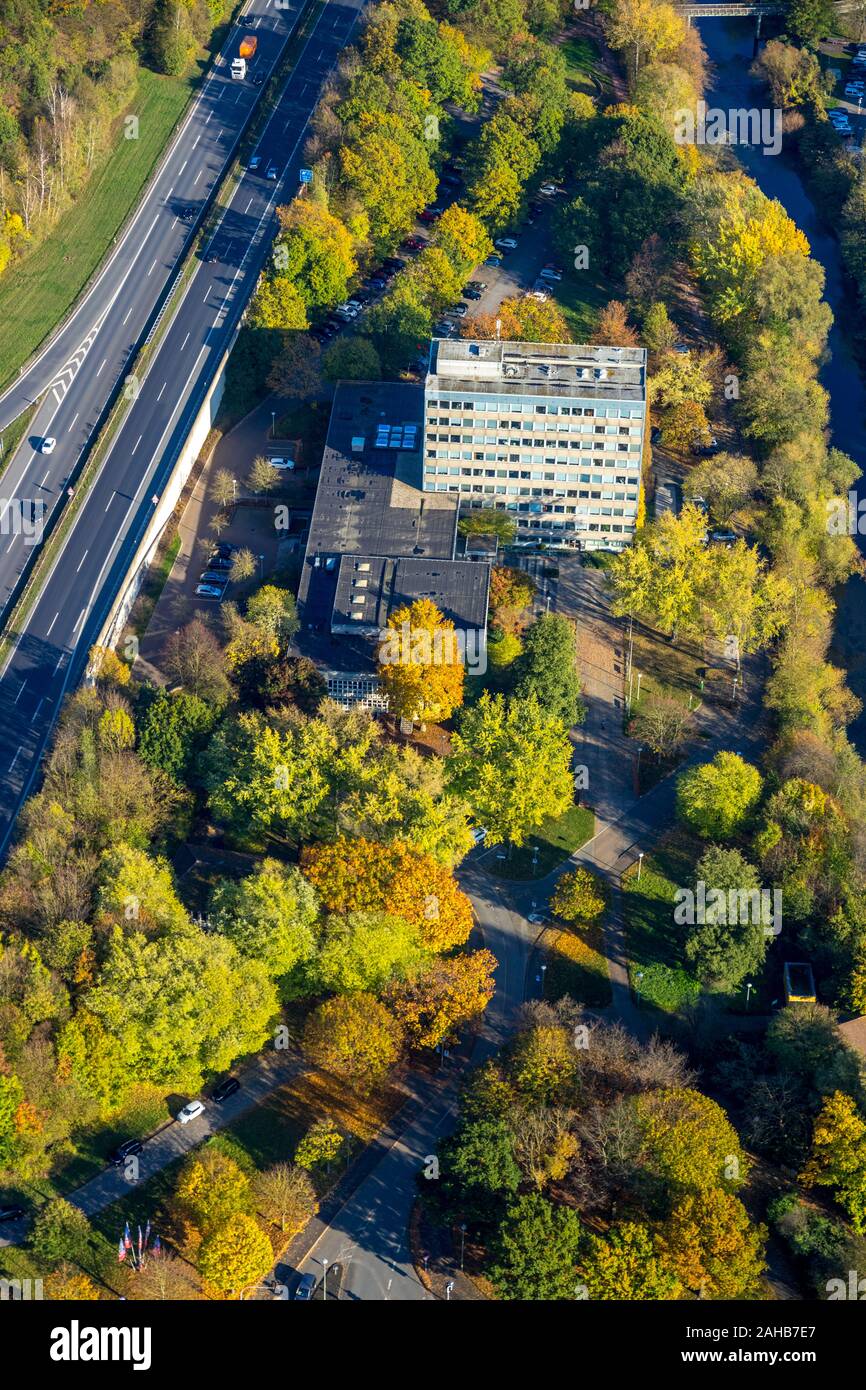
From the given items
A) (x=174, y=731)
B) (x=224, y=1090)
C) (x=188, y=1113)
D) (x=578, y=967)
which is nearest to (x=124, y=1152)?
(x=188, y=1113)

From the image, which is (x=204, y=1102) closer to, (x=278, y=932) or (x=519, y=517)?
(x=278, y=932)

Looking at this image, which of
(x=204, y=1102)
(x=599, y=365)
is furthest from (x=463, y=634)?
(x=204, y=1102)

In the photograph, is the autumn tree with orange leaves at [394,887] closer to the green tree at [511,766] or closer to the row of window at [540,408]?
the green tree at [511,766]

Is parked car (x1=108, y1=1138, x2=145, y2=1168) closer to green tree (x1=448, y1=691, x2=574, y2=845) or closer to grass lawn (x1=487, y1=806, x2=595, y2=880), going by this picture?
grass lawn (x1=487, y1=806, x2=595, y2=880)

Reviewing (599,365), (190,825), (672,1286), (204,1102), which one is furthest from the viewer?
(599,365)

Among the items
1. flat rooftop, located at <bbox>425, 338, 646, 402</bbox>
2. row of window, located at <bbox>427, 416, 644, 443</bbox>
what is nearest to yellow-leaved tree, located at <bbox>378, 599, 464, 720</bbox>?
row of window, located at <bbox>427, 416, 644, 443</bbox>

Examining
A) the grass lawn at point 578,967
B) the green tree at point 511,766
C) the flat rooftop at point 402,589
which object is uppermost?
the flat rooftop at point 402,589

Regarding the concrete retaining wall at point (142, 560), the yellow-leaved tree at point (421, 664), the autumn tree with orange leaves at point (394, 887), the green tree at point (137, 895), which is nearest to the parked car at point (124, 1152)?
the green tree at point (137, 895)
